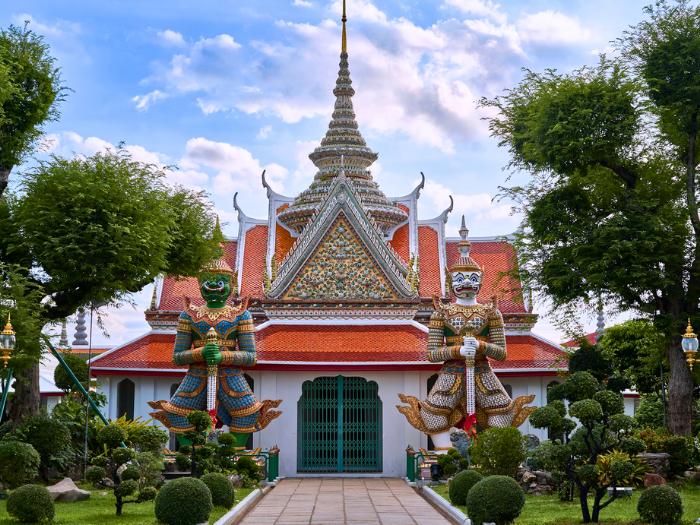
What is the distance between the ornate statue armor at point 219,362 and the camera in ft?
54.5

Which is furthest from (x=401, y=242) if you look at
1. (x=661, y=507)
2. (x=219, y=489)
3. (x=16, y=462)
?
(x=661, y=507)

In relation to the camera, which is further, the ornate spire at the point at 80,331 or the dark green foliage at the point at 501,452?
the ornate spire at the point at 80,331

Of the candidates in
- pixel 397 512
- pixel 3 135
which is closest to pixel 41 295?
pixel 3 135

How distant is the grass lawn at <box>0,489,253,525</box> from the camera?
11.3 metres

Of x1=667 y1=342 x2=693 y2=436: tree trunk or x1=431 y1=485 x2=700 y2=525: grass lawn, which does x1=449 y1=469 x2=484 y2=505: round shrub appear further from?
x1=667 y1=342 x2=693 y2=436: tree trunk

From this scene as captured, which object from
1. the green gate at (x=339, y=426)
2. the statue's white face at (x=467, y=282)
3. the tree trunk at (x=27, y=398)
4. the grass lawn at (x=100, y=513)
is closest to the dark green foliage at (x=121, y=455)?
the grass lawn at (x=100, y=513)

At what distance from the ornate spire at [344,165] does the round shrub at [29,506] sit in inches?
510

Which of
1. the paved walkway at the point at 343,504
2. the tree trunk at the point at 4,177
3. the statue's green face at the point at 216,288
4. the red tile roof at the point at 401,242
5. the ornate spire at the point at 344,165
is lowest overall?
the paved walkway at the point at 343,504

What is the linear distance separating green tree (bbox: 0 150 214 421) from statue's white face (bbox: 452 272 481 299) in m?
4.85

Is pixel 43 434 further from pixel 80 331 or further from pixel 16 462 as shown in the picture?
pixel 80 331

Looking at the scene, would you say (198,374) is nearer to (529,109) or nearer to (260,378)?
(260,378)

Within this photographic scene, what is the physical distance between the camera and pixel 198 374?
16859mm

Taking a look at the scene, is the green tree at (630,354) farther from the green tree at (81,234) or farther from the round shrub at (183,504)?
the round shrub at (183,504)

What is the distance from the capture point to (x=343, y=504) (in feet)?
44.5
